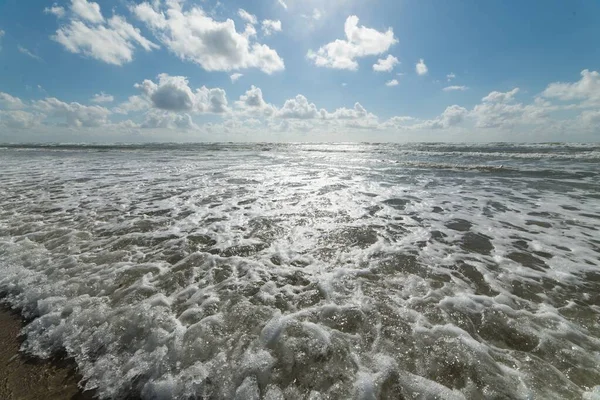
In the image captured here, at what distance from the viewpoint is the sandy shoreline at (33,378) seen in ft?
8.73

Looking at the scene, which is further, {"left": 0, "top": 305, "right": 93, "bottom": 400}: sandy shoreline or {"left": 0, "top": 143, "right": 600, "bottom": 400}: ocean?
{"left": 0, "top": 143, "right": 600, "bottom": 400}: ocean

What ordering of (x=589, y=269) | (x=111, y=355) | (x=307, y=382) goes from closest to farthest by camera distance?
(x=307, y=382) → (x=111, y=355) → (x=589, y=269)

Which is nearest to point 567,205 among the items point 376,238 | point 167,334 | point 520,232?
point 520,232

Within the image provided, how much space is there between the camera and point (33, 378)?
281cm

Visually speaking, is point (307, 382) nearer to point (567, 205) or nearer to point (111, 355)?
point (111, 355)

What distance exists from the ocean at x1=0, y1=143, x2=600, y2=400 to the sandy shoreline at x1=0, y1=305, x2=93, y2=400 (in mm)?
112

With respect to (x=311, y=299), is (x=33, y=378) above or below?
below

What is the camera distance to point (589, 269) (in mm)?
4863

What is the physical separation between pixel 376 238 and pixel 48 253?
6594 millimetres

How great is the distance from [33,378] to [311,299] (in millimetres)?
3130

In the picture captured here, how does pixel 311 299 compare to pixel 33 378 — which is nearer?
pixel 33 378

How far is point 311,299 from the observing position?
4020 millimetres

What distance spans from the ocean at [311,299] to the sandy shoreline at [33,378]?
11 cm

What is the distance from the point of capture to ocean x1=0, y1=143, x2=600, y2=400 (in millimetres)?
2785
